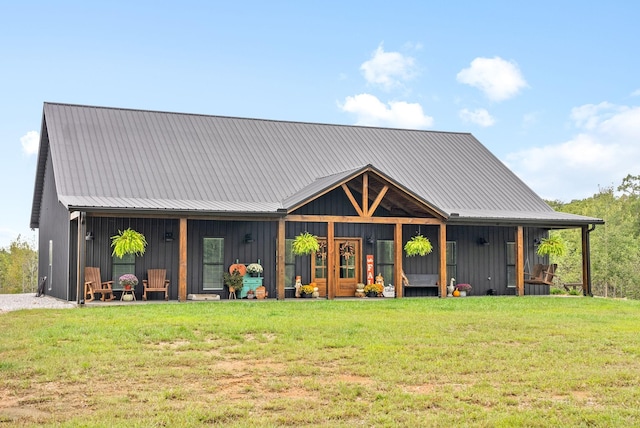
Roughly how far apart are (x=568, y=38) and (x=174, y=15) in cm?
1252

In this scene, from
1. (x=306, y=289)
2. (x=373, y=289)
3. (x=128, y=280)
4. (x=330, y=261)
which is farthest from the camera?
(x=373, y=289)

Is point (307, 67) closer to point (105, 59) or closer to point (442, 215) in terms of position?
point (105, 59)

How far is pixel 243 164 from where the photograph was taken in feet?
73.0

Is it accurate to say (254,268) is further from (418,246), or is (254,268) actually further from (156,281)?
(418,246)

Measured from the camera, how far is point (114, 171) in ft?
66.2

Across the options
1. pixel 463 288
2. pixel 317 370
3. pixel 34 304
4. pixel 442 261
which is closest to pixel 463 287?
pixel 463 288

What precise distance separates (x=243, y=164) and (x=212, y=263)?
12.6 ft

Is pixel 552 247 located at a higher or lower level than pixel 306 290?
higher

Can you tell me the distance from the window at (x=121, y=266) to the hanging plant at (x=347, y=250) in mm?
6037

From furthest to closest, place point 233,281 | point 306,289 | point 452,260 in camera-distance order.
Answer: point 452,260
point 306,289
point 233,281

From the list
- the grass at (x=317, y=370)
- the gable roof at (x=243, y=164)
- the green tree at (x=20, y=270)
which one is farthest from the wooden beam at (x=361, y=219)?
the green tree at (x=20, y=270)

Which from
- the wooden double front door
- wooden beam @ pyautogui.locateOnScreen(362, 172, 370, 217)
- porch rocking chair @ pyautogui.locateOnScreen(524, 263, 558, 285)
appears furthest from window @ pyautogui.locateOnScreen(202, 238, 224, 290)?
porch rocking chair @ pyautogui.locateOnScreen(524, 263, 558, 285)

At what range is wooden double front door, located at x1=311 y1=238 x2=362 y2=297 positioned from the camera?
2102 centimetres

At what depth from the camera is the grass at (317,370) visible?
6.16 m
